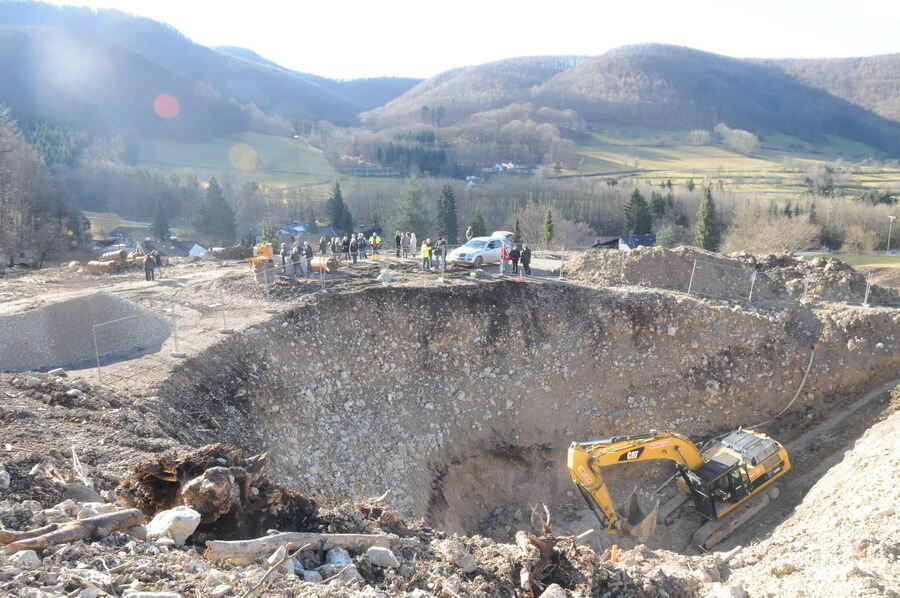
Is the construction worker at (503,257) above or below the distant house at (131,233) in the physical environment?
above

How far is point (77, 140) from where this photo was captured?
279 feet

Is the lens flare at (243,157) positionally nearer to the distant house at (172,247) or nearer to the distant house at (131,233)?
the distant house at (131,233)

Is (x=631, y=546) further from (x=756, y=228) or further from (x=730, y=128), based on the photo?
(x=730, y=128)

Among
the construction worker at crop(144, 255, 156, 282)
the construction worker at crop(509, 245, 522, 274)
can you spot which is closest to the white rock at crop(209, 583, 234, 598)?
the construction worker at crop(509, 245, 522, 274)

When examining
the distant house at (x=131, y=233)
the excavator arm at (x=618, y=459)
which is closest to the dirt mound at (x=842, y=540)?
the excavator arm at (x=618, y=459)

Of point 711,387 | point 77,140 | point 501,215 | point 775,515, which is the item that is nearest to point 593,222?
point 501,215

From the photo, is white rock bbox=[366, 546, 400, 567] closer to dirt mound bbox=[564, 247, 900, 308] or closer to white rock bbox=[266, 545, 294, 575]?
white rock bbox=[266, 545, 294, 575]

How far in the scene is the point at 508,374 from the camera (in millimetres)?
17672

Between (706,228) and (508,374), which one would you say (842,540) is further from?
(706,228)

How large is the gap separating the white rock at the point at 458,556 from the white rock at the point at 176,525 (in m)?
2.93

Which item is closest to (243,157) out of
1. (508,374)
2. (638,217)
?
(638,217)

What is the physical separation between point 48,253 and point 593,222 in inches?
1891

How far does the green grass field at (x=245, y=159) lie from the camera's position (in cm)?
8350

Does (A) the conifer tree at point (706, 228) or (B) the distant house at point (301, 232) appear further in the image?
(B) the distant house at point (301, 232)
